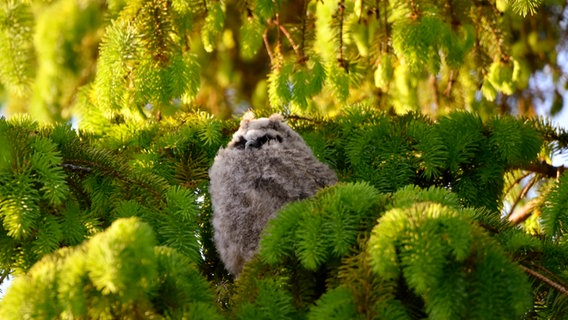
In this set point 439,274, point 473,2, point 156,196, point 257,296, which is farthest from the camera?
point 473,2

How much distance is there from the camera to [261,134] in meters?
2.77

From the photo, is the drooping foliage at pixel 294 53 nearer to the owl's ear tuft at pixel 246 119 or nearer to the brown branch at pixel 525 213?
the owl's ear tuft at pixel 246 119

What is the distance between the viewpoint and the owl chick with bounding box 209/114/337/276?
103 inches

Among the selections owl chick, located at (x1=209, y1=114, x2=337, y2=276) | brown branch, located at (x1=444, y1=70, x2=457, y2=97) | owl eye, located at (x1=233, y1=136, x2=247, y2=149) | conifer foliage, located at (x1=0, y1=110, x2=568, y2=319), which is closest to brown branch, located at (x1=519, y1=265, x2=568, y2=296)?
conifer foliage, located at (x1=0, y1=110, x2=568, y2=319)

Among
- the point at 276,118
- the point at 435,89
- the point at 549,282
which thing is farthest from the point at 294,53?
the point at 549,282

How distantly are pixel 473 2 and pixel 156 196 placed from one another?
1.91 m

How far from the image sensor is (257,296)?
1840mm

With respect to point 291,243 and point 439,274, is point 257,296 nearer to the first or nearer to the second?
point 291,243

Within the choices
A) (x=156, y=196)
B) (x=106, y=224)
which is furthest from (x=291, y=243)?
(x=106, y=224)

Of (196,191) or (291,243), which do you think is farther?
(196,191)

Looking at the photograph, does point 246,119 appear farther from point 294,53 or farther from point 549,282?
point 549,282

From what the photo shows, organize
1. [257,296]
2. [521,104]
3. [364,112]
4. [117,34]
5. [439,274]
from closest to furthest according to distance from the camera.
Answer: [439,274] < [257,296] < [117,34] < [364,112] < [521,104]

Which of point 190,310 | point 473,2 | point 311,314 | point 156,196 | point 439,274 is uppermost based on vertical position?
point 473,2

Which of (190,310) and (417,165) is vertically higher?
(417,165)
